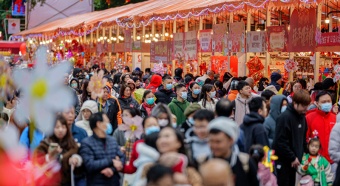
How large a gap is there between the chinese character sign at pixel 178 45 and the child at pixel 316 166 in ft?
46.2

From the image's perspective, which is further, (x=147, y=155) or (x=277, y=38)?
(x=277, y=38)

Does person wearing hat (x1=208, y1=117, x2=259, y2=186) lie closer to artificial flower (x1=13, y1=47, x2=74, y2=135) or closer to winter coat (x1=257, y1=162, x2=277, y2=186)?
winter coat (x1=257, y1=162, x2=277, y2=186)

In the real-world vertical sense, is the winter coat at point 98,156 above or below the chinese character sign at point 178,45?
below

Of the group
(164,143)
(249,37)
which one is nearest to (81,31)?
(249,37)

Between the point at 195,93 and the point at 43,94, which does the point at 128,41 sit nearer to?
the point at 195,93

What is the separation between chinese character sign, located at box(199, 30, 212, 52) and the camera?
68.2 ft

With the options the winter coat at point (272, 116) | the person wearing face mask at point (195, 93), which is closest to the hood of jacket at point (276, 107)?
the winter coat at point (272, 116)

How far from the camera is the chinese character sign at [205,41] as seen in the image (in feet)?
68.2

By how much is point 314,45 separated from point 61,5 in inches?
1990

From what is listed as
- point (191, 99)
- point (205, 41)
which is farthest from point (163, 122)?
point (205, 41)

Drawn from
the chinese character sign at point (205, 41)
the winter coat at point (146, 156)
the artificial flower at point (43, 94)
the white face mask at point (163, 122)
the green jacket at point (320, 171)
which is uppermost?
the chinese character sign at point (205, 41)

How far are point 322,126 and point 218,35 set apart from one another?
10694mm

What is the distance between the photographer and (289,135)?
866cm

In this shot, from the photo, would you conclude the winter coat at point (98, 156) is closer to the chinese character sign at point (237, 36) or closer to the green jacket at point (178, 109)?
the green jacket at point (178, 109)
